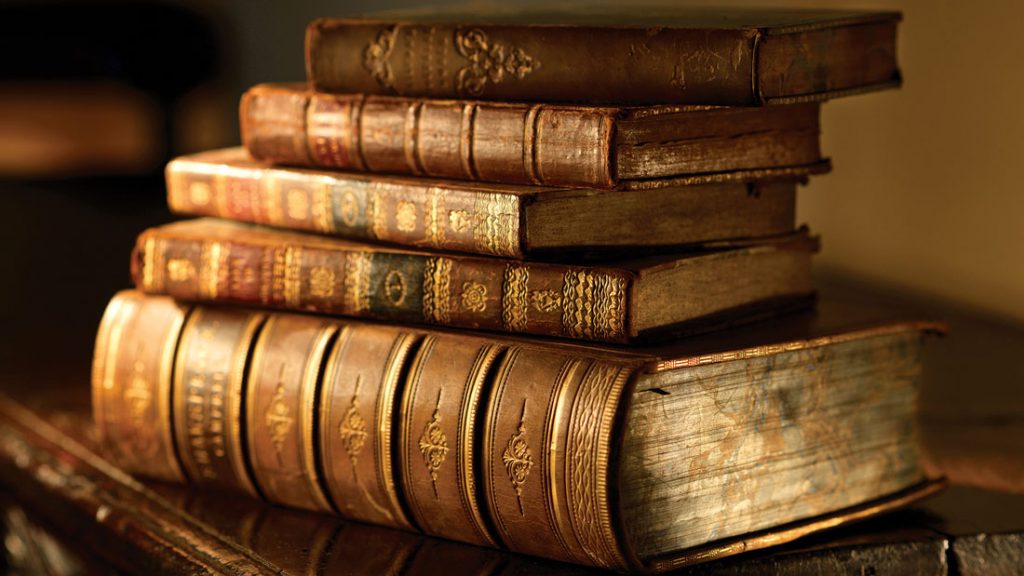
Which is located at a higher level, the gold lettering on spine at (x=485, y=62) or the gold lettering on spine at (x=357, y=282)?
the gold lettering on spine at (x=485, y=62)

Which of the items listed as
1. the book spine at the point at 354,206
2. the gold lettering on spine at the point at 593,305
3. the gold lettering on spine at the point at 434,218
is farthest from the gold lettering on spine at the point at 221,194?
the gold lettering on spine at the point at 593,305

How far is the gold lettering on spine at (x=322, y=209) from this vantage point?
967 millimetres

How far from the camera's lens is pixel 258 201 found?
1015 millimetres

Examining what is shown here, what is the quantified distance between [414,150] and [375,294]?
0.33ft

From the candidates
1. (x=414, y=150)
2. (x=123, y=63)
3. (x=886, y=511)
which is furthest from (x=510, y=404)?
(x=123, y=63)

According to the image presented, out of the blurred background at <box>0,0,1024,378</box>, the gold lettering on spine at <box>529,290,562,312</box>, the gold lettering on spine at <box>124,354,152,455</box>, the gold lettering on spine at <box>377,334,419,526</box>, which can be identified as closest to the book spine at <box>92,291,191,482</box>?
the gold lettering on spine at <box>124,354,152,455</box>

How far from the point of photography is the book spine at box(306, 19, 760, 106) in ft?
2.76

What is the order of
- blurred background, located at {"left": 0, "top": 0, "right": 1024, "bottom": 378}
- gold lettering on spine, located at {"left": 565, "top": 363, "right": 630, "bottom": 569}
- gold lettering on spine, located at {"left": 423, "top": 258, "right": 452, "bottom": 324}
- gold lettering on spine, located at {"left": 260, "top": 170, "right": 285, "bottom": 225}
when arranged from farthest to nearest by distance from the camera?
blurred background, located at {"left": 0, "top": 0, "right": 1024, "bottom": 378} < gold lettering on spine, located at {"left": 260, "top": 170, "right": 285, "bottom": 225} < gold lettering on spine, located at {"left": 423, "top": 258, "right": 452, "bottom": 324} < gold lettering on spine, located at {"left": 565, "top": 363, "right": 630, "bottom": 569}

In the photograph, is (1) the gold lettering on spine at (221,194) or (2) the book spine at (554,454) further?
(1) the gold lettering on spine at (221,194)

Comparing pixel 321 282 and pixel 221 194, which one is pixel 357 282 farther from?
pixel 221 194

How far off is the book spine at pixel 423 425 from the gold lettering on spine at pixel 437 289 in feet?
0.05

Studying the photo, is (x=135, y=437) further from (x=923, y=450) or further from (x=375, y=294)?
(x=923, y=450)

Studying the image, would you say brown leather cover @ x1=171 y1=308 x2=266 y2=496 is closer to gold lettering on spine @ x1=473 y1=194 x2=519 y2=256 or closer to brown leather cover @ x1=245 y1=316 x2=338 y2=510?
brown leather cover @ x1=245 y1=316 x2=338 y2=510

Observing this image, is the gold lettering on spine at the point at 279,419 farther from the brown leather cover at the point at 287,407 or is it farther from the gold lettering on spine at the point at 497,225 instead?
the gold lettering on spine at the point at 497,225
